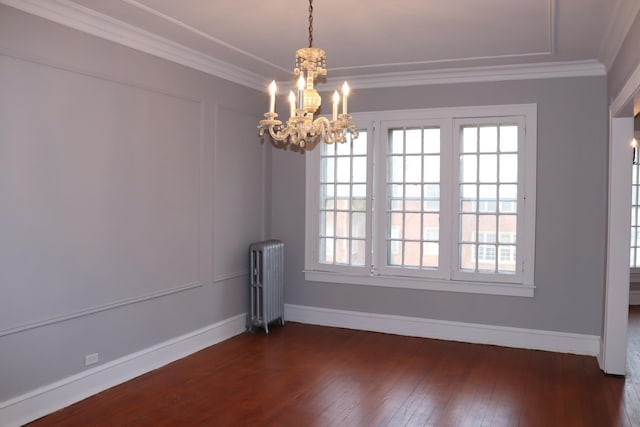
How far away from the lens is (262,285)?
5.89 metres

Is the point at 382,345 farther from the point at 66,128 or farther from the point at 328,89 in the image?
the point at 66,128

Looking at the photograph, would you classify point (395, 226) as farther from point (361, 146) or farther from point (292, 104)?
point (292, 104)

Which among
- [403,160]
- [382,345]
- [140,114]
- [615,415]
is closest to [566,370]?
[615,415]

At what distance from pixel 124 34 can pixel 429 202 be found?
11.2ft

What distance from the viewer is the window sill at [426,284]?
5496 mm

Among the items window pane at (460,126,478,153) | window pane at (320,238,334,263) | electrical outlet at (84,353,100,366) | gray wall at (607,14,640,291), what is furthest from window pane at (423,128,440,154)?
electrical outlet at (84,353,100,366)

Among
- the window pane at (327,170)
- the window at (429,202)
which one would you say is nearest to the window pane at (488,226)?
the window at (429,202)

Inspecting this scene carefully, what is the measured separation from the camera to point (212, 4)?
375 centimetres

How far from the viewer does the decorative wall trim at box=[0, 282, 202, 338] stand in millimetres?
3561

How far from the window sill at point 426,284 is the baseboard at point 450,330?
0.35m

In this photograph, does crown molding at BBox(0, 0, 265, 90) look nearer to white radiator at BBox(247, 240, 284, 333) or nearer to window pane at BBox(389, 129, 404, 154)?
window pane at BBox(389, 129, 404, 154)

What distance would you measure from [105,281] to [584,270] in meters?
4.39

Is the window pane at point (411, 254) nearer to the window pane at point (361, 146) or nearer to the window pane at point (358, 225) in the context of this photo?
the window pane at point (358, 225)

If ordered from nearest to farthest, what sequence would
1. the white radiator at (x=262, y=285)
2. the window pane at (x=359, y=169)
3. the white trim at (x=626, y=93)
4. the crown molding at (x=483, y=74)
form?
the white trim at (x=626, y=93) < the crown molding at (x=483, y=74) < the white radiator at (x=262, y=285) < the window pane at (x=359, y=169)
